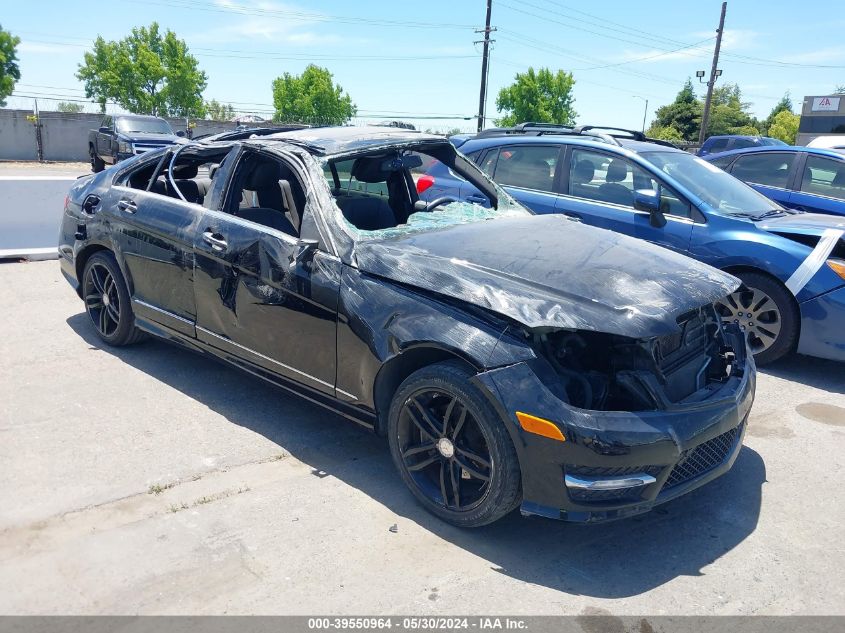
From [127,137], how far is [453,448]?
19239 millimetres

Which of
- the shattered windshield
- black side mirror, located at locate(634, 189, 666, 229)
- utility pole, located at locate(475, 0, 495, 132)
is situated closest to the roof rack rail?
black side mirror, located at locate(634, 189, 666, 229)

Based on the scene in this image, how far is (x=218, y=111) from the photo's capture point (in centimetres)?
7988

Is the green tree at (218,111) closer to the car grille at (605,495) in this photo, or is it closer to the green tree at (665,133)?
the green tree at (665,133)

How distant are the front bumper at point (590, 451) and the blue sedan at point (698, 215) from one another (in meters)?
1.95

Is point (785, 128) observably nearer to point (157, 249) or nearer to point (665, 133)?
point (665, 133)

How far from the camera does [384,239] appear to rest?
3760 mm

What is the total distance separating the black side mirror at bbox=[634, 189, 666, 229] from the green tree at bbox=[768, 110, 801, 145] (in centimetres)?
6080

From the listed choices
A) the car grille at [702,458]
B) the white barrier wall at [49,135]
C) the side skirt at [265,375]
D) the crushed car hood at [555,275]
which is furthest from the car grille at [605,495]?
the white barrier wall at [49,135]

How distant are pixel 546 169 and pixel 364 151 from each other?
2927 mm

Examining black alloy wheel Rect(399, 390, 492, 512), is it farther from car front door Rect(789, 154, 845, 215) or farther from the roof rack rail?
car front door Rect(789, 154, 845, 215)

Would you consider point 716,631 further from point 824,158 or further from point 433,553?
point 824,158

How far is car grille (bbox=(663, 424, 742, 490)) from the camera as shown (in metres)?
3.05

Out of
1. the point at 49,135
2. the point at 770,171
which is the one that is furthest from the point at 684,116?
the point at 770,171

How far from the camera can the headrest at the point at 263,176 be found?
4516 mm
